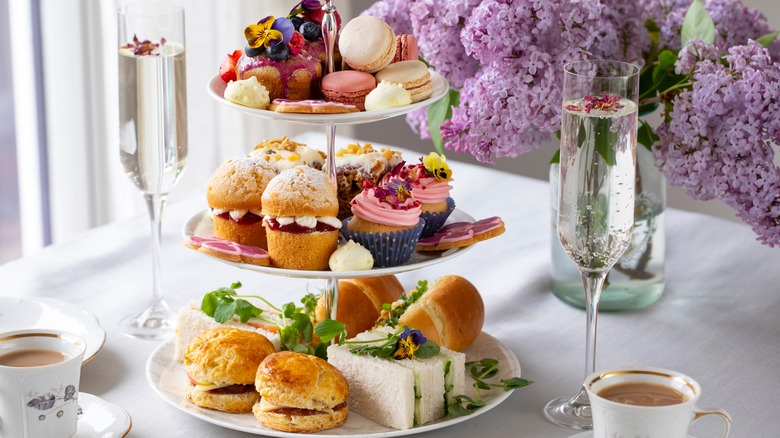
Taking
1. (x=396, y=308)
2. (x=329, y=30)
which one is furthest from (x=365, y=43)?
(x=396, y=308)

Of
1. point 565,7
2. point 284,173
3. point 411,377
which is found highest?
point 565,7

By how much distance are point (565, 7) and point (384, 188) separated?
0.44 meters

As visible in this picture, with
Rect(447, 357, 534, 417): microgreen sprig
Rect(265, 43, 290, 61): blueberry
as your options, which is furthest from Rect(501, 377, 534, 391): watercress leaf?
Rect(265, 43, 290, 61): blueberry

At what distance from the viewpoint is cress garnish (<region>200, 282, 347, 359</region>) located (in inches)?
62.0

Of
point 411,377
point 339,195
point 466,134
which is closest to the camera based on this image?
point 411,377

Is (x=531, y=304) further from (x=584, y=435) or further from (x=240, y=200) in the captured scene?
(x=240, y=200)

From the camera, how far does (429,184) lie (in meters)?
1.60

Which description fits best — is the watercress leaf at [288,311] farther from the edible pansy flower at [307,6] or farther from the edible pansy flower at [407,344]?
the edible pansy flower at [307,6]

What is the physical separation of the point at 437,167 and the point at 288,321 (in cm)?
34

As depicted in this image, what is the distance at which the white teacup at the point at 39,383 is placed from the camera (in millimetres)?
1348

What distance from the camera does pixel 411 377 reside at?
1458mm

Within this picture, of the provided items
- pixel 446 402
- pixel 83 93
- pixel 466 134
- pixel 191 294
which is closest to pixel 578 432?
pixel 446 402

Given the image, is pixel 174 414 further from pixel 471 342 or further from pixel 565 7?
pixel 565 7

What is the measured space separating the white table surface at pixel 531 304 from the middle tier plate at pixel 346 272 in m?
0.24
